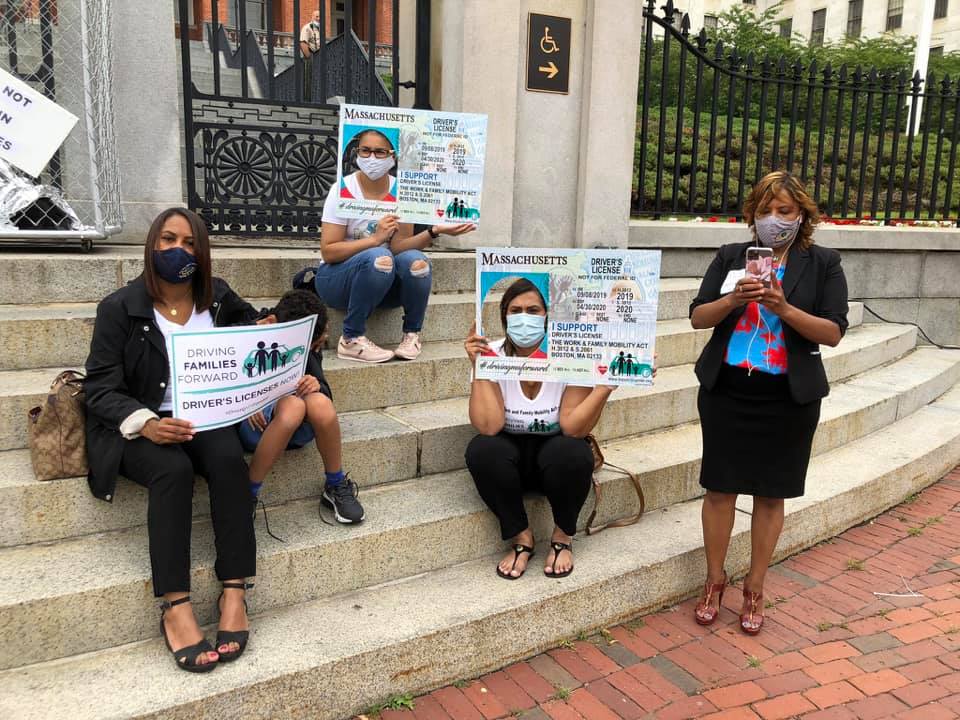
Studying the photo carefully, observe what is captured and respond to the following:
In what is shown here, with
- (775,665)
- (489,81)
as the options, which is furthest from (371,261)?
(775,665)

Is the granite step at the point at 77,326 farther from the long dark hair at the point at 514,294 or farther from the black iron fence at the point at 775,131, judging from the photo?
the black iron fence at the point at 775,131

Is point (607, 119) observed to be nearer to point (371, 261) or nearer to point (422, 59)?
point (422, 59)

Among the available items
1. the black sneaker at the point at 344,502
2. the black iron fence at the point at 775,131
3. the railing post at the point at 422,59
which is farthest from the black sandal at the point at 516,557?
the black iron fence at the point at 775,131

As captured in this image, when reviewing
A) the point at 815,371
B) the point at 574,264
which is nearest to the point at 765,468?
the point at 815,371

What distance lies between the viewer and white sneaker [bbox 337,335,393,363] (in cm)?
452

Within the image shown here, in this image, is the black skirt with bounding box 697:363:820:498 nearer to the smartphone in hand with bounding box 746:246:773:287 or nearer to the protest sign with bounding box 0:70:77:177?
the smartphone in hand with bounding box 746:246:773:287

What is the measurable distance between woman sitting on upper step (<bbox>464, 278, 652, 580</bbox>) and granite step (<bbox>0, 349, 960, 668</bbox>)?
19 centimetres

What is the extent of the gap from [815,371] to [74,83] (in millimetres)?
4723

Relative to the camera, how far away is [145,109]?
17.6 feet

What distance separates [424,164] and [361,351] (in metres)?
1.09

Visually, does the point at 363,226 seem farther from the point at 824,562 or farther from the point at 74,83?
the point at 824,562

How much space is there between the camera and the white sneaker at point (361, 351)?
14.8ft

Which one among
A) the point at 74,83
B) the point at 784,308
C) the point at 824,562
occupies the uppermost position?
the point at 74,83

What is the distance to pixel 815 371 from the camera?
3371mm
